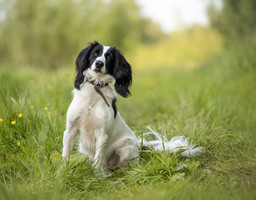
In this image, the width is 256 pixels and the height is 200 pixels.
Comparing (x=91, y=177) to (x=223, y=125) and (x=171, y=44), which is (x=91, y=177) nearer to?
(x=223, y=125)

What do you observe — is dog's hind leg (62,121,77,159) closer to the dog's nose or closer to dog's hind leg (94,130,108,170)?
dog's hind leg (94,130,108,170)

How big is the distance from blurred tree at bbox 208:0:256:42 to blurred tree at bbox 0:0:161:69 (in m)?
6.33

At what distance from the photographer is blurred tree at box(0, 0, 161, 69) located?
43.6 feet

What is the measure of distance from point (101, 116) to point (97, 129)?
0.16 meters

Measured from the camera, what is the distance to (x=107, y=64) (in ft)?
10.2

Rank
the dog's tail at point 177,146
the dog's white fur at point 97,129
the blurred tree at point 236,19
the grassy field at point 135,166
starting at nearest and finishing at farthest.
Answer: the grassy field at point 135,166
the dog's white fur at point 97,129
the dog's tail at point 177,146
the blurred tree at point 236,19

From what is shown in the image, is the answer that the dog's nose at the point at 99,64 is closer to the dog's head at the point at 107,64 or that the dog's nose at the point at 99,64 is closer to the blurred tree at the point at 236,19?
the dog's head at the point at 107,64

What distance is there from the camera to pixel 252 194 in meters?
2.17

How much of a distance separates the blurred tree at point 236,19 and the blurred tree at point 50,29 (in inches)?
249

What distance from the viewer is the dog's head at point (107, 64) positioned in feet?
10.2

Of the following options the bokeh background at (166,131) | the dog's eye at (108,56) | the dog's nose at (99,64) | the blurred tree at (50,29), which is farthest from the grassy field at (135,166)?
the blurred tree at (50,29)

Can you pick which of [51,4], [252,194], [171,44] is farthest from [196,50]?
[252,194]

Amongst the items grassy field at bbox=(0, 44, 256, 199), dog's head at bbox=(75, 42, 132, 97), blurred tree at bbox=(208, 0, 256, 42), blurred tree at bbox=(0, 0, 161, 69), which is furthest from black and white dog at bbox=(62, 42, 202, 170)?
blurred tree at bbox=(0, 0, 161, 69)

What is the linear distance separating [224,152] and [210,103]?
62.1 inches
